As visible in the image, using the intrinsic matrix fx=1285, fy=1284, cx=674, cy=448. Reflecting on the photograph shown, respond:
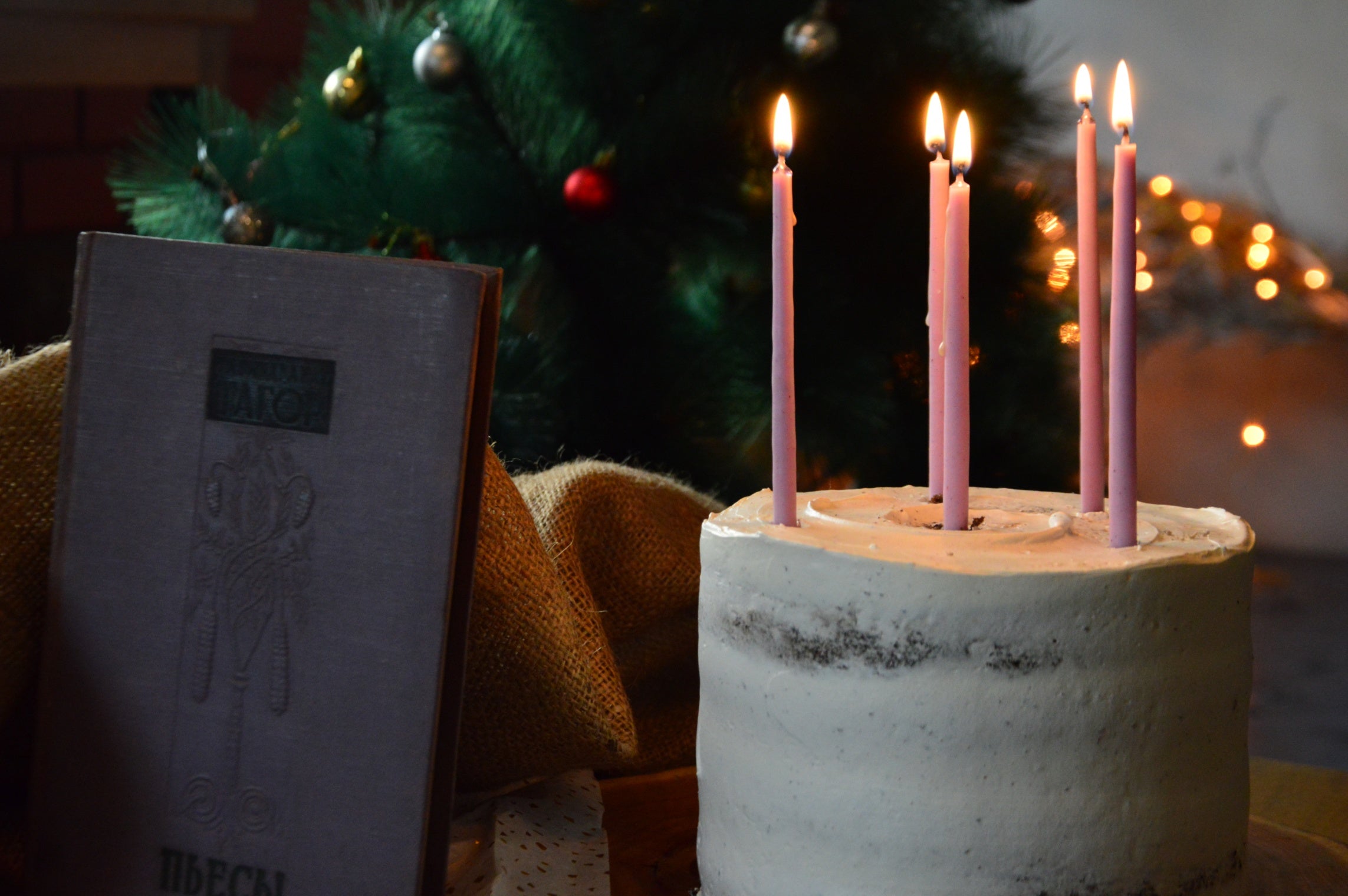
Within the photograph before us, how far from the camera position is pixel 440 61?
1034 millimetres

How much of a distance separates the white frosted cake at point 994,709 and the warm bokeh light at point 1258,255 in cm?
211

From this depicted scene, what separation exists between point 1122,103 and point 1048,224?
0.63 m

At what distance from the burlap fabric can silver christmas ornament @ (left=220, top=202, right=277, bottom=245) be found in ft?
1.40

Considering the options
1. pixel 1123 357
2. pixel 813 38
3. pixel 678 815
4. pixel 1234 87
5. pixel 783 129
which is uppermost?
pixel 1234 87

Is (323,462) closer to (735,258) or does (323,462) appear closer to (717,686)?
(717,686)

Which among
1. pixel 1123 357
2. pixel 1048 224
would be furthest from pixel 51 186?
pixel 1123 357

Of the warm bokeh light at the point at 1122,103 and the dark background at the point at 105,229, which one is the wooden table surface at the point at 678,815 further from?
the dark background at the point at 105,229

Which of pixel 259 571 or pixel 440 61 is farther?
pixel 440 61

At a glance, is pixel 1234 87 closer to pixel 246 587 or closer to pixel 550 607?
pixel 550 607

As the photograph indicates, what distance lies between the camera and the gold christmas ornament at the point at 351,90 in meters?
1.08

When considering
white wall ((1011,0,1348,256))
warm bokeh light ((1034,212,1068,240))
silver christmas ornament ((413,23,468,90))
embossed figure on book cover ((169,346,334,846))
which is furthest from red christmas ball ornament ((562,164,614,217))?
white wall ((1011,0,1348,256))

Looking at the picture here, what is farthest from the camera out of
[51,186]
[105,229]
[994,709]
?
[105,229]

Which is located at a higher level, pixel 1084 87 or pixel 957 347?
pixel 1084 87

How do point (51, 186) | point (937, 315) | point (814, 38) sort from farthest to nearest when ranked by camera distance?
point (51, 186) → point (814, 38) → point (937, 315)
